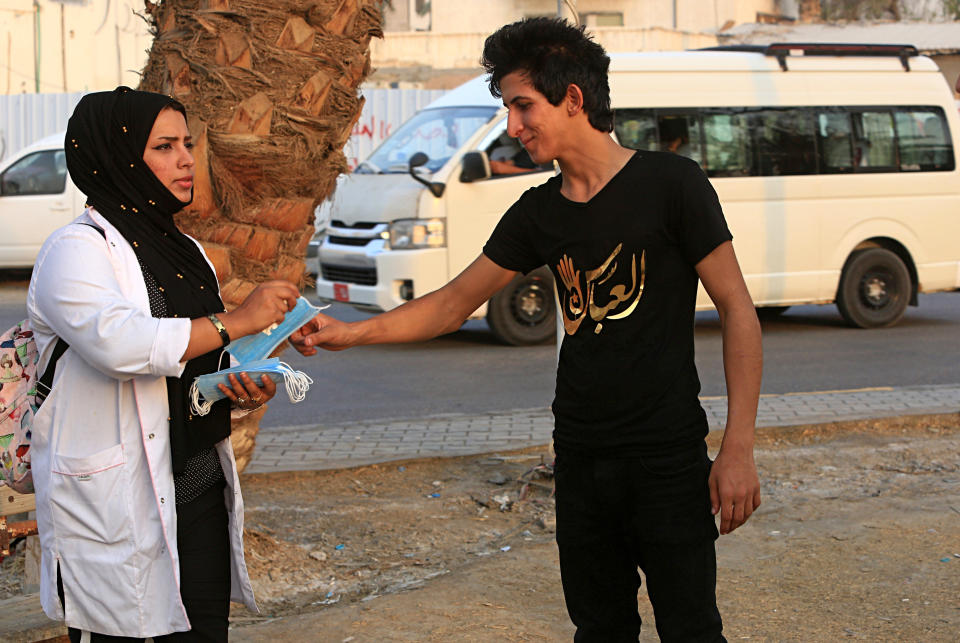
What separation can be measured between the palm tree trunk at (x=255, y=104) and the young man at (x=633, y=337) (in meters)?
1.45

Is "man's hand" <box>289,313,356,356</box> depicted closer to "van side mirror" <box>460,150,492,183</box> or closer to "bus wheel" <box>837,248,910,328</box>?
"van side mirror" <box>460,150,492,183</box>

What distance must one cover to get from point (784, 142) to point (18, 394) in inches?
400

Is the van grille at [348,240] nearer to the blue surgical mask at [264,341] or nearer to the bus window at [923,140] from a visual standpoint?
the bus window at [923,140]

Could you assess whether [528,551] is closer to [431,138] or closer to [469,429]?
[469,429]

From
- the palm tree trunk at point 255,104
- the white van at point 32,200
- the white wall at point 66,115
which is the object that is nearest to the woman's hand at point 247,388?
the palm tree trunk at point 255,104

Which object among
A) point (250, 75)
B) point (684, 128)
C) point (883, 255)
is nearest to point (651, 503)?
point (250, 75)

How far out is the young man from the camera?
108 inches

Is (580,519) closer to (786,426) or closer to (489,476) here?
(489,476)

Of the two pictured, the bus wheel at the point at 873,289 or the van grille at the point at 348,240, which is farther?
the bus wheel at the point at 873,289

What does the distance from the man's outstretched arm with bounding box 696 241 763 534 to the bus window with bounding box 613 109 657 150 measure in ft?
27.9

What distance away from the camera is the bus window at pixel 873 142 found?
1206 centimetres

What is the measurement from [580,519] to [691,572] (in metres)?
0.31

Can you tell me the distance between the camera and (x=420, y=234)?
10.6 m

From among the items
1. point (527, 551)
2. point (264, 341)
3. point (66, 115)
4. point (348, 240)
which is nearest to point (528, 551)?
point (527, 551)
